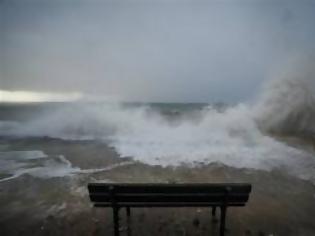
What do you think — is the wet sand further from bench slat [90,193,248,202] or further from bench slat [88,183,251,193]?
bench slat [88,183,251,193]

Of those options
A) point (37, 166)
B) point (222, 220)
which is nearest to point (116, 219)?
point (222, 220)

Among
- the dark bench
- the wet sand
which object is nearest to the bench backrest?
the dark bench

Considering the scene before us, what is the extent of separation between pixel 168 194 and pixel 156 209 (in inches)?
58.0

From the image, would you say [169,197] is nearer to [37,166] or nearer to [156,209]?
[156,209]

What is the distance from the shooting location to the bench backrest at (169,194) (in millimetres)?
3258

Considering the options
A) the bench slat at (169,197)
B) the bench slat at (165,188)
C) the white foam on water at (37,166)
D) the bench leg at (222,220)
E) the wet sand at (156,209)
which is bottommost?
the wet sand at (156,209)

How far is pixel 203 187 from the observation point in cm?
327

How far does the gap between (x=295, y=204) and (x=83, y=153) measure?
6.06 meters

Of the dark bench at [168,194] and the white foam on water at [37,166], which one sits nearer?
the dark bench at [168,194]

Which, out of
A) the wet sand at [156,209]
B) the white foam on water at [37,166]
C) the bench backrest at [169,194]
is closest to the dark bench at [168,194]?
the bench backrest at [169,194]

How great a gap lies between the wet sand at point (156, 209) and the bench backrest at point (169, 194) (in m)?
0.73

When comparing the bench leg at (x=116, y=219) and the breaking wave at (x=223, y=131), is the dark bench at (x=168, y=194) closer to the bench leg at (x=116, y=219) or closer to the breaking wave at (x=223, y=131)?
the bench leg at (x=116, y=219)

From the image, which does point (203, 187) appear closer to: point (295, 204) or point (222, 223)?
point (222, 223)

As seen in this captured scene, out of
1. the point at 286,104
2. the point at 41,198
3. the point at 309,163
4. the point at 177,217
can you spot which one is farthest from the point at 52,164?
the point at 286,104
